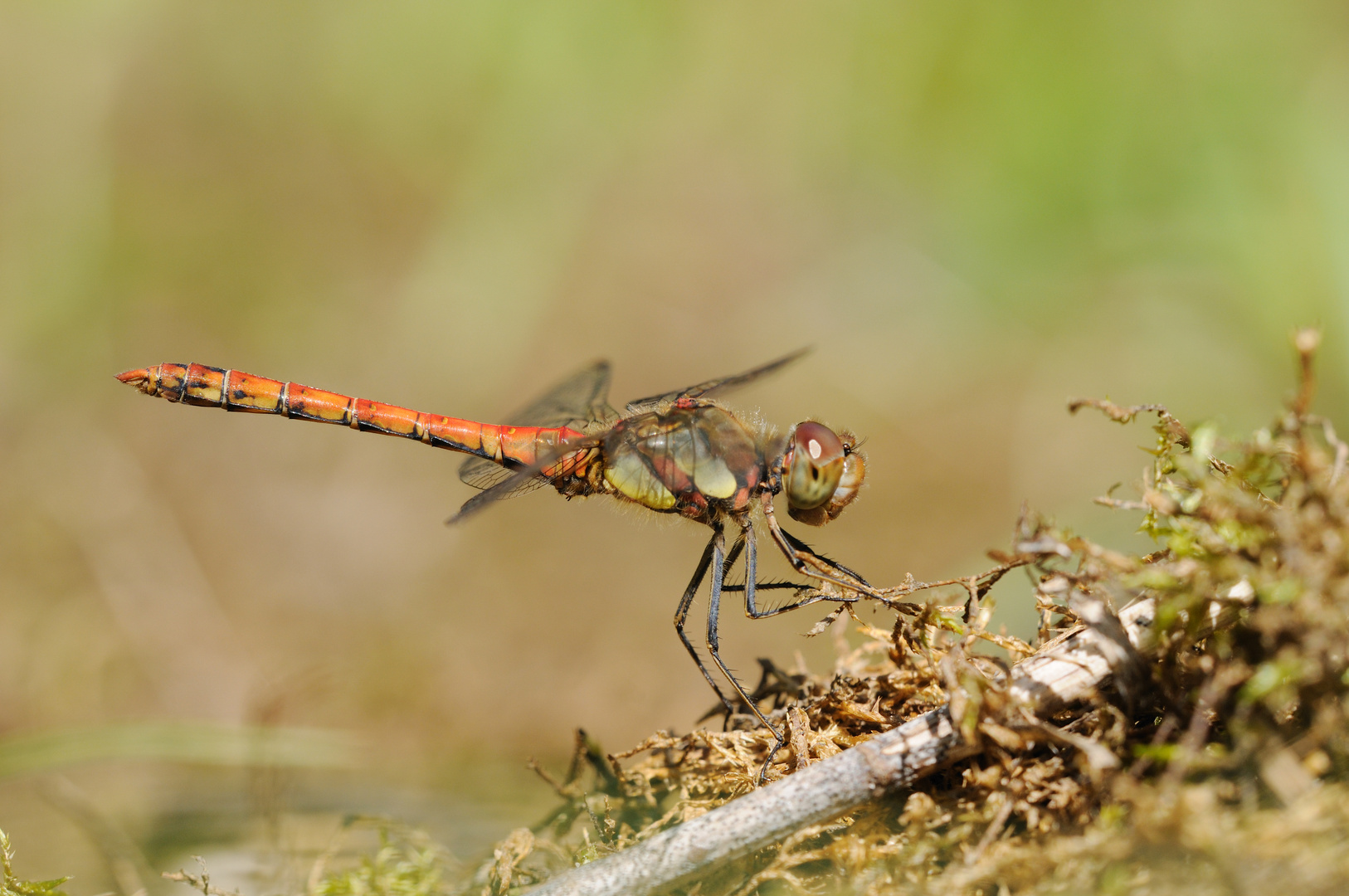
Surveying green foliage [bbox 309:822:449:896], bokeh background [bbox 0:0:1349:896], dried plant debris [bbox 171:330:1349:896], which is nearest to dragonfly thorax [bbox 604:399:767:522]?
bokeh background [bbox 0:0:1349:896]

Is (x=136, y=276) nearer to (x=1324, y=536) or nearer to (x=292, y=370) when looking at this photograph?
(x=292, y=370)

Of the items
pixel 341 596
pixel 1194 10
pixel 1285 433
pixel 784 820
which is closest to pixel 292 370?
pixel 341 596

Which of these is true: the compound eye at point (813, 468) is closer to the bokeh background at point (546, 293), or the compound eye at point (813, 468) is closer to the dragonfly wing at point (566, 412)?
the bokeh background at point (546, 293)

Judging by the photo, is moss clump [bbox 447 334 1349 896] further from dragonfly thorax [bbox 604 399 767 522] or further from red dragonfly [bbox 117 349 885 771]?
dragonfly thorax [bbox 604 399 767 522]

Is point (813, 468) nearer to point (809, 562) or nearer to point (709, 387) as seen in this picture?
point (809, 562)

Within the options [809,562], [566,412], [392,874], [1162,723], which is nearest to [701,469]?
[809,562]

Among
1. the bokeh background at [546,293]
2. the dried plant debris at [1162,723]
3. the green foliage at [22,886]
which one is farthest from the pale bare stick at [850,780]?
the bokeh background at [546,293]
